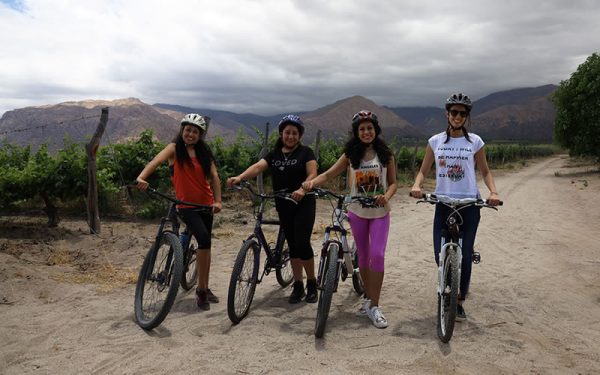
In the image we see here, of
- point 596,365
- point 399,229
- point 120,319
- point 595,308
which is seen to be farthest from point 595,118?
point 120,319

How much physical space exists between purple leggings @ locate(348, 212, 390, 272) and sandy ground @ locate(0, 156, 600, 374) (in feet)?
1.95

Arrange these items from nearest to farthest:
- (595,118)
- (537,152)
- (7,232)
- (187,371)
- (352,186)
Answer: (187,371)
(352,186)
(7,232)
(595,118)
(537,152)

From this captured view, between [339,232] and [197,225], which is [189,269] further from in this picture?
[339,232]

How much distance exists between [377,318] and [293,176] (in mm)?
1567

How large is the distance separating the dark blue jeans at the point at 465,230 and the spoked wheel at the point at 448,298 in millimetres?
210

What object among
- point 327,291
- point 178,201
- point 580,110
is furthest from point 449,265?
point 580,110

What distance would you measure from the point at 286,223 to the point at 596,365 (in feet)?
9.11

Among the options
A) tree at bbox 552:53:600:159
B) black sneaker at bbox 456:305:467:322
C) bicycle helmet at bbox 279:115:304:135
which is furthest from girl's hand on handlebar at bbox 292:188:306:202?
tree at bbox 552:53:600:159

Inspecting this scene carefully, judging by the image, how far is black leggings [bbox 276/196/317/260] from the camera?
13.8 ft

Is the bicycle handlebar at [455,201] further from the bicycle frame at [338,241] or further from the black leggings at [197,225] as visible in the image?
the black leggings at [197,225]

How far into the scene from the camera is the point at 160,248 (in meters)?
4.10

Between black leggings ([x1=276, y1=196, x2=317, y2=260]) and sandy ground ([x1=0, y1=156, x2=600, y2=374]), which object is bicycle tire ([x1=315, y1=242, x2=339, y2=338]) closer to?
sandy ground ([x1=0, y1=156, x2=600, y2=374])

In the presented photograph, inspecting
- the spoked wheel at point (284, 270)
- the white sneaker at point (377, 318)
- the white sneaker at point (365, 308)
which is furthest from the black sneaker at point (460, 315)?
the spoked wheel at point (284, 270)

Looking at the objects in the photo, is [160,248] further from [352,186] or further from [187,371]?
[352,186]
